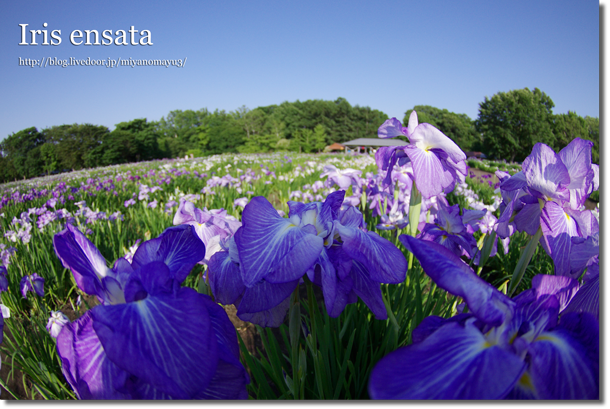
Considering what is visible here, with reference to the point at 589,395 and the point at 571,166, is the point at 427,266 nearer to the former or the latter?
the point at 589,395

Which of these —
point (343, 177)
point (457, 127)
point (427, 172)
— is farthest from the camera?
point (457, 127)

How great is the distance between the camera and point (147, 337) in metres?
0.38

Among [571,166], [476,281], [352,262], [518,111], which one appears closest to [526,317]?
[476,281]

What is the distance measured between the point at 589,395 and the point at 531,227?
60cm

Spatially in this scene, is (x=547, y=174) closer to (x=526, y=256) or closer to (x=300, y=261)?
(x=526, y=256)

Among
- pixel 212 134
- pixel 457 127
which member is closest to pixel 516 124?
pixel 457 127

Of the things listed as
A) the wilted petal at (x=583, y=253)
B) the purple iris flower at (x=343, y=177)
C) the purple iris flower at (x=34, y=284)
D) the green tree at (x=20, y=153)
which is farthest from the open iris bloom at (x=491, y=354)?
the green tree at (x=20, y=153)

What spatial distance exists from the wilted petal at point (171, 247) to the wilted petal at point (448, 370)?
359mm

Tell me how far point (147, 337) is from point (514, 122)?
42000mm

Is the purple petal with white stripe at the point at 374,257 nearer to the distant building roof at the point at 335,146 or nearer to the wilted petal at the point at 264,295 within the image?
the wilted petal at the point at 264,295

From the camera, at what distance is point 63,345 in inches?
19.0

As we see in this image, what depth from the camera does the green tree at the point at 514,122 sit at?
29.9 metres

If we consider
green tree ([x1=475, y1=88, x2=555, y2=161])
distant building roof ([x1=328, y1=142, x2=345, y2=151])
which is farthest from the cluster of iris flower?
distant building roof ([x1=328, y1=142, x2=345, y2=151])

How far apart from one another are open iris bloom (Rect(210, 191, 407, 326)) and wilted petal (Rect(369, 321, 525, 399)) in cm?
13
